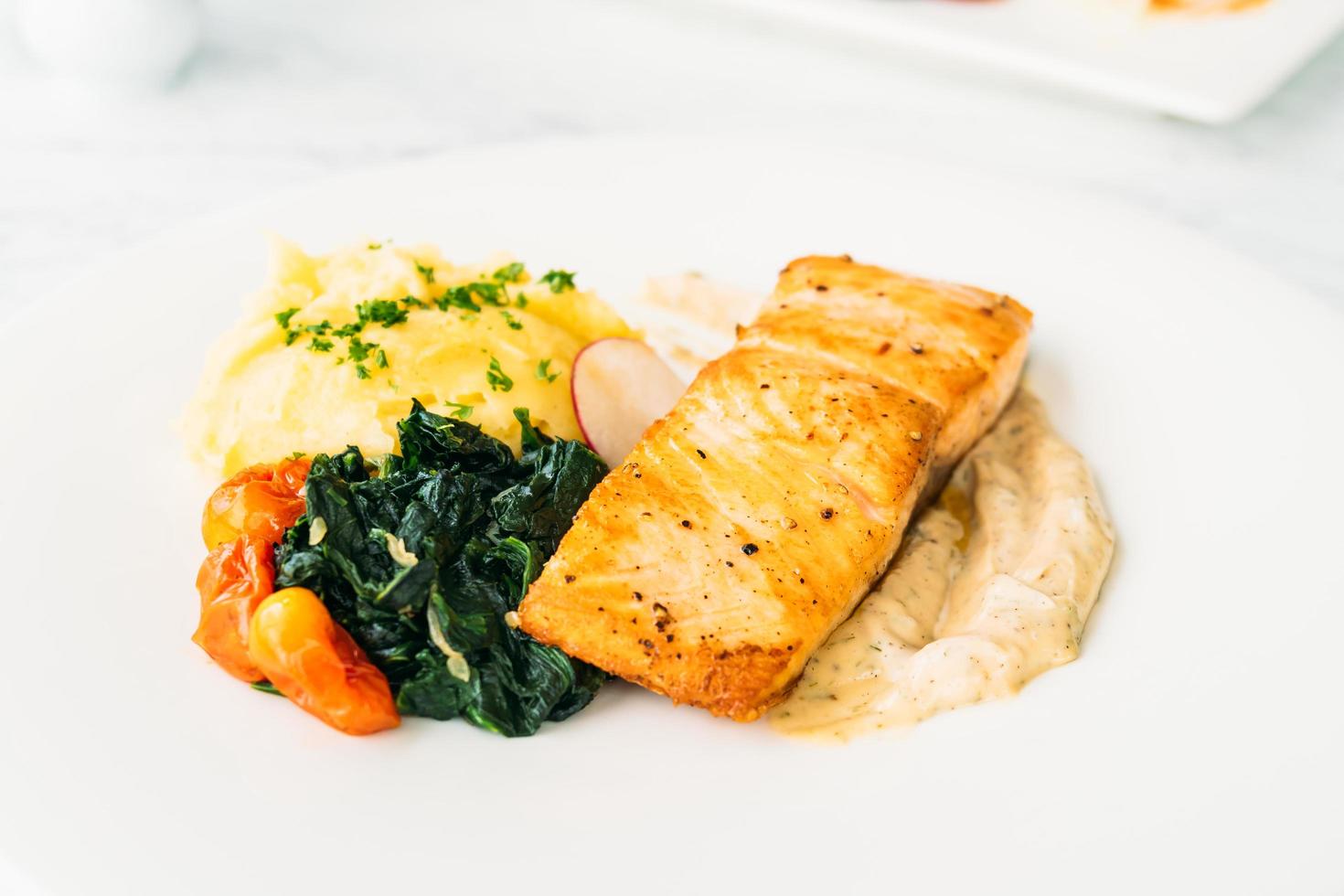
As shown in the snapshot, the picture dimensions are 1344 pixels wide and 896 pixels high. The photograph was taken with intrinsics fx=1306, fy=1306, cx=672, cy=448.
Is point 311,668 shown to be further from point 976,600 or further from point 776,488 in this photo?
point 976,600

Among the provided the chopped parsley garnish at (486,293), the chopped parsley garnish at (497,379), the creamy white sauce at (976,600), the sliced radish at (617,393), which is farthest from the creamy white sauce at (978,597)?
the chopped parsley garnish at (486,293)

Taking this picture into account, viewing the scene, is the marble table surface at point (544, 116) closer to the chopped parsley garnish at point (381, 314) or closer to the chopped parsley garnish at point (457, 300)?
the chopped parsley garnish at point (457, 300)

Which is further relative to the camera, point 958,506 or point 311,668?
point 958,506

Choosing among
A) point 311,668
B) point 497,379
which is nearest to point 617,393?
point 497,379

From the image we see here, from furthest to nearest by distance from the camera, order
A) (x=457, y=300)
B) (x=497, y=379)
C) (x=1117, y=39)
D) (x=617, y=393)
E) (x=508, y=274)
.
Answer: (x=1117, y=39) → (x=508, y=274) → (x=457, y=300) → (x=617, y=393) → (x=497, y=379)

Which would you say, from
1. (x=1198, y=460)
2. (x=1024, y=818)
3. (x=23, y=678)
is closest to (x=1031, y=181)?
(x=1198, y=460)

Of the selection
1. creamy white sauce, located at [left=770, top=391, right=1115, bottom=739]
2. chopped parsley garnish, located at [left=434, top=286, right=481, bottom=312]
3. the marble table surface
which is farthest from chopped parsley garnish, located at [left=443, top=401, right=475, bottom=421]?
the marble table surface
